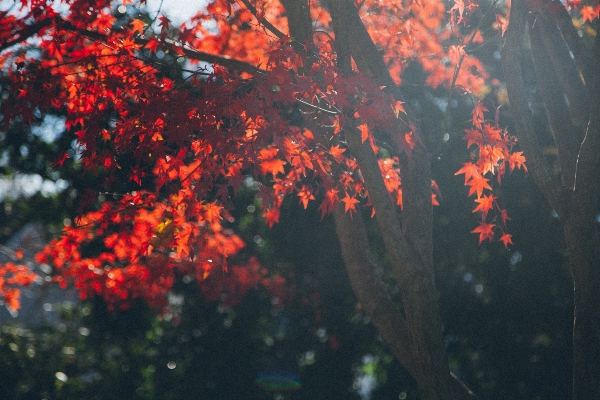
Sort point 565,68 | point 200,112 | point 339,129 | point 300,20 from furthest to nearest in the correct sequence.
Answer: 1. point 300,20
2. point 565,68
3. point 200,112
4. point 339,129

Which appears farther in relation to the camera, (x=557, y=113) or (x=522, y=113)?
(x=557, y=113)

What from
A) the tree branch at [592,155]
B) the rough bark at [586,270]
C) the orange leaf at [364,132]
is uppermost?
the orange leaf at [364,132]

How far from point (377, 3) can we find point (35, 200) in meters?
6.71

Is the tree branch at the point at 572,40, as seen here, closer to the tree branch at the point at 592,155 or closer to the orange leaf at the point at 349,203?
the tree branch at the point at 592,155

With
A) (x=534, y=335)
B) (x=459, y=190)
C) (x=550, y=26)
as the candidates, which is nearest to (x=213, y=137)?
(x=550, y=26)

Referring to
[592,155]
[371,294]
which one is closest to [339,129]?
[371,294]

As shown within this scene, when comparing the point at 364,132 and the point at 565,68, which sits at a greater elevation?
the point at 565,68

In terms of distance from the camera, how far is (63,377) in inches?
322

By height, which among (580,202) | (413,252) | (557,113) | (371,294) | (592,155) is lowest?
(371,294)

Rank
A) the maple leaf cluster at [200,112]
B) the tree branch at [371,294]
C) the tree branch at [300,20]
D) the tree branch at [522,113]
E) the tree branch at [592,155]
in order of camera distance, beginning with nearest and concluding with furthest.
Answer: the tree branch at [592,155] → the tree branch at [522,113] → the maple leaf cluster at [200,112] → the tree branch at [371,294] → the tree branch at [300,20]

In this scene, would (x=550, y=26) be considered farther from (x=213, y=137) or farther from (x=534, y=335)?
(x=534, y=335)

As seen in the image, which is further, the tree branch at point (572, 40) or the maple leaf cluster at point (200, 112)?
the tree branch at point (572, 40)

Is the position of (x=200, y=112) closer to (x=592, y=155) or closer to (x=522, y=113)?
(x=522, y=113)

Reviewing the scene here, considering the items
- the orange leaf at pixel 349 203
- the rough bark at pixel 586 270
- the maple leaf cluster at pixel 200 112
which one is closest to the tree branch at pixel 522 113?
the rough bark at pixel 586 270
